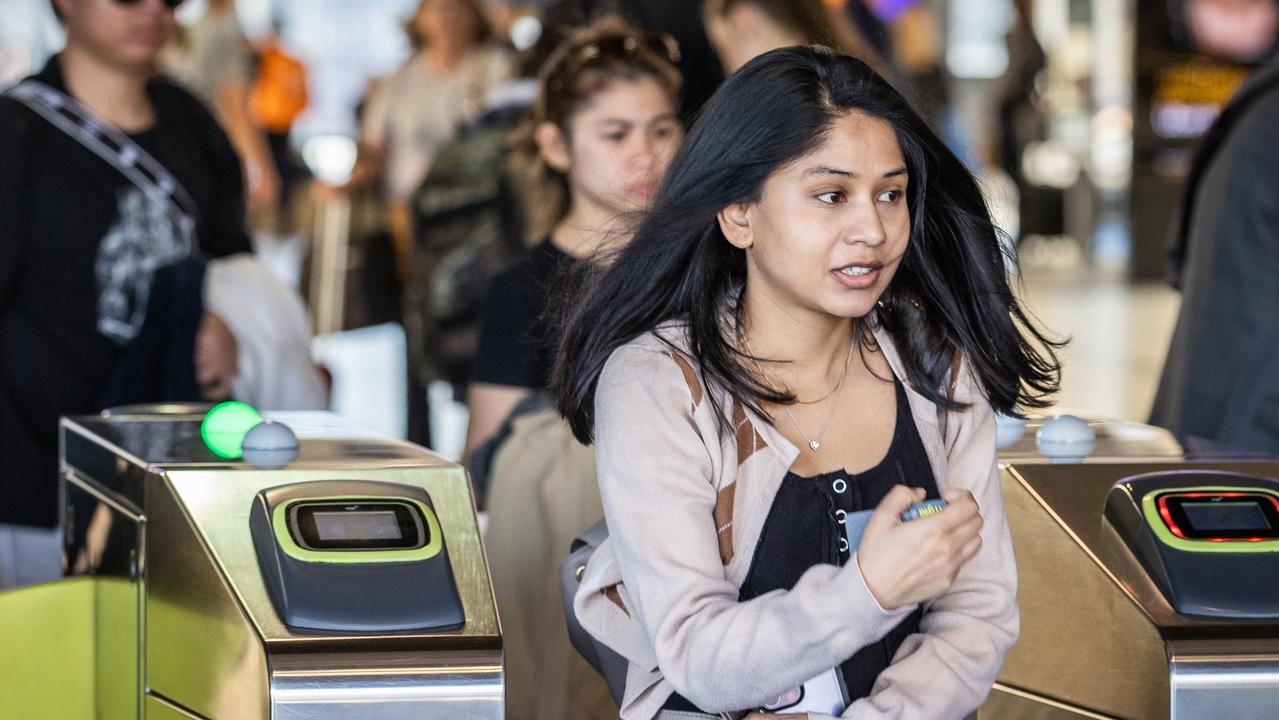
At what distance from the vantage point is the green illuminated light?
2082 mm

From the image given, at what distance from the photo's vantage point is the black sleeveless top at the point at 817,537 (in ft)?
5.81

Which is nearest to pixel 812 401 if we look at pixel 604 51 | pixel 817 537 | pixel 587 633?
pixel 817 537

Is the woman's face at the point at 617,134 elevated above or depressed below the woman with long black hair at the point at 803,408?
above

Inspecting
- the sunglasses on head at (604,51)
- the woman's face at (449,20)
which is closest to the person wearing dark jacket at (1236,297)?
the sunglasses on head at (604,51)

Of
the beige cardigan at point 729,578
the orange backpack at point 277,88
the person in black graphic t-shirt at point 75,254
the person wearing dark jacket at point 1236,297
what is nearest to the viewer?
the beige cardigan at point 729,578

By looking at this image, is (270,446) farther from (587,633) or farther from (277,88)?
(277,88)

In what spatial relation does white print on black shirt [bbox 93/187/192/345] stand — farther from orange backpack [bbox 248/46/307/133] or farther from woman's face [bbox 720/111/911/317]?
orange backpack [bbox 248/46/307/133]

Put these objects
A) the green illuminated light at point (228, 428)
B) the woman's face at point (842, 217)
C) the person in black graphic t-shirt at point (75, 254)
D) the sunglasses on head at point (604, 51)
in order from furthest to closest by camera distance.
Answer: the sunglasses on head at point (604, 51) → the person in black graphic t-shirt at point (75, 254) → the green illuminated light at point (228, 428) → the woman's face at point (842, 217)

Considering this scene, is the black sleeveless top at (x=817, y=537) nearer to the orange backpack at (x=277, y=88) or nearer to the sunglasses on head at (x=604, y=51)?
the sunglasses on head at (x=604, y=51)

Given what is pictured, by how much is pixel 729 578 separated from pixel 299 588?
0.44 m

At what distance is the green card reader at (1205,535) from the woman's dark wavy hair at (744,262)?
18 centimetres

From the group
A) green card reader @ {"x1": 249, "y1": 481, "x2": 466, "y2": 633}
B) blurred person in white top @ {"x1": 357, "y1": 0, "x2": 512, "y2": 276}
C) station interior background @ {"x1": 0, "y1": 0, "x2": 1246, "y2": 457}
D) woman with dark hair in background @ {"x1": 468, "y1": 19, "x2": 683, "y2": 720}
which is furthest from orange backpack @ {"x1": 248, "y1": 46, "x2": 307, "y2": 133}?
green card reader @ {"x1": 249, "y1": 481, "x2": 466, "y2": 633}

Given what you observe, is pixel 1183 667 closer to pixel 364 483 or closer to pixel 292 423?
pixel 364 483

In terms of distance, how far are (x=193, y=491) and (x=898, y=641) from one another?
30.4 inches
